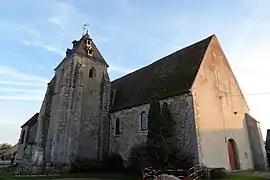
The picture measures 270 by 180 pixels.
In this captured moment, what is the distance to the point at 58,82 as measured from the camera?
28469 millimetres

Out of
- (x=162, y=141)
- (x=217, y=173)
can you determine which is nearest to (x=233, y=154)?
(x=217, y=173)

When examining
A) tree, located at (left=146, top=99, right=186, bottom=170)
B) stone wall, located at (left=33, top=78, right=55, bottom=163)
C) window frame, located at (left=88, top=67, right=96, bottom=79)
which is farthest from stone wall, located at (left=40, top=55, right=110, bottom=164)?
tree, located at (left=146, top=99, right=186, bottom=170)

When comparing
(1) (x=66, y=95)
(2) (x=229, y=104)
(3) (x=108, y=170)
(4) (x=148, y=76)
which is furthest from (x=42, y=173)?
(2) (x=229, y=104)

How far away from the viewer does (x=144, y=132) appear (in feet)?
72.9

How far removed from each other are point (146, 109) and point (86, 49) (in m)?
11.0

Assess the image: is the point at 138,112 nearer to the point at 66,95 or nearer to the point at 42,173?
the point at 66,95

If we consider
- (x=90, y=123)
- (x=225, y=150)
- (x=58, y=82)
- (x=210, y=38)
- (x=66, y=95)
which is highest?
(x=210, y=38)

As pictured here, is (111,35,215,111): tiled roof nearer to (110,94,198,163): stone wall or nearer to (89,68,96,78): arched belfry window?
(110,94,198,163): stone wall

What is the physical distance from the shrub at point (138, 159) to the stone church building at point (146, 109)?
75.0 inches

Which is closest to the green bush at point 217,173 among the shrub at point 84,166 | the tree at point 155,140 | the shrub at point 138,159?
the tree at point 155,140

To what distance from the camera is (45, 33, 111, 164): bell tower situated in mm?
23953

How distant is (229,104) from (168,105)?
6.10 meters

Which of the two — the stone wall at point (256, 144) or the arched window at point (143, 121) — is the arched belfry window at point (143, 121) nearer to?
the arched window at point (143, 121)

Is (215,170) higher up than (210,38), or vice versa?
(210,38)
